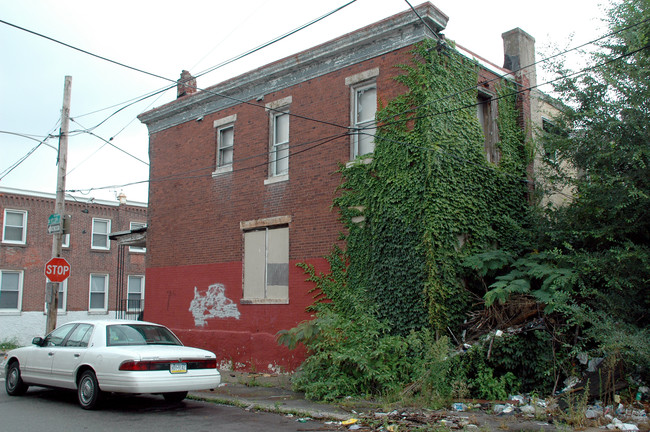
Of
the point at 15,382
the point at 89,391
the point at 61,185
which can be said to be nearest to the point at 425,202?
the point at 89,391

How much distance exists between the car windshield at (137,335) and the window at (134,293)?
20.9 m

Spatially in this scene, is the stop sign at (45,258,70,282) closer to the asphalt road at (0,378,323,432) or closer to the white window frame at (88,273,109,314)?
the asphalt road at (0,378,323,432)

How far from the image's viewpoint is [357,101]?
1312 cm

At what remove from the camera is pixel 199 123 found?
668 inches

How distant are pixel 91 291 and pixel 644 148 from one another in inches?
1037

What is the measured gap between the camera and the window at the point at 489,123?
13211 mm

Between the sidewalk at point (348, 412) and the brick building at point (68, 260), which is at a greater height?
the brick building at point (68, 260)

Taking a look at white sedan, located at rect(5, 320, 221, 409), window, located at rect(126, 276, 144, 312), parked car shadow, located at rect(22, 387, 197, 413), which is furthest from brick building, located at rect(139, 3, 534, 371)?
window, located at rect(126, 276, 144, 312)

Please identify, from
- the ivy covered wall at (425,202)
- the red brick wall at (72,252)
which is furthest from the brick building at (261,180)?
the red brick wall at (72,252)

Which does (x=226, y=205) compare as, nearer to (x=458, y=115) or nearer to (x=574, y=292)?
(x=458, y=115)

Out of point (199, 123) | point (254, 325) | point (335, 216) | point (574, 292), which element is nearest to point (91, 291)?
point (199, 123)

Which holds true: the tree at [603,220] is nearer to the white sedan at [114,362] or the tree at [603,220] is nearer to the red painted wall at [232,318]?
the red painted wall at [232,318]

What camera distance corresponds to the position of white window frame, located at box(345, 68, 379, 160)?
12.7 meters

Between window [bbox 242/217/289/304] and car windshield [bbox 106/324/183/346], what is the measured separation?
4203 millimetres
